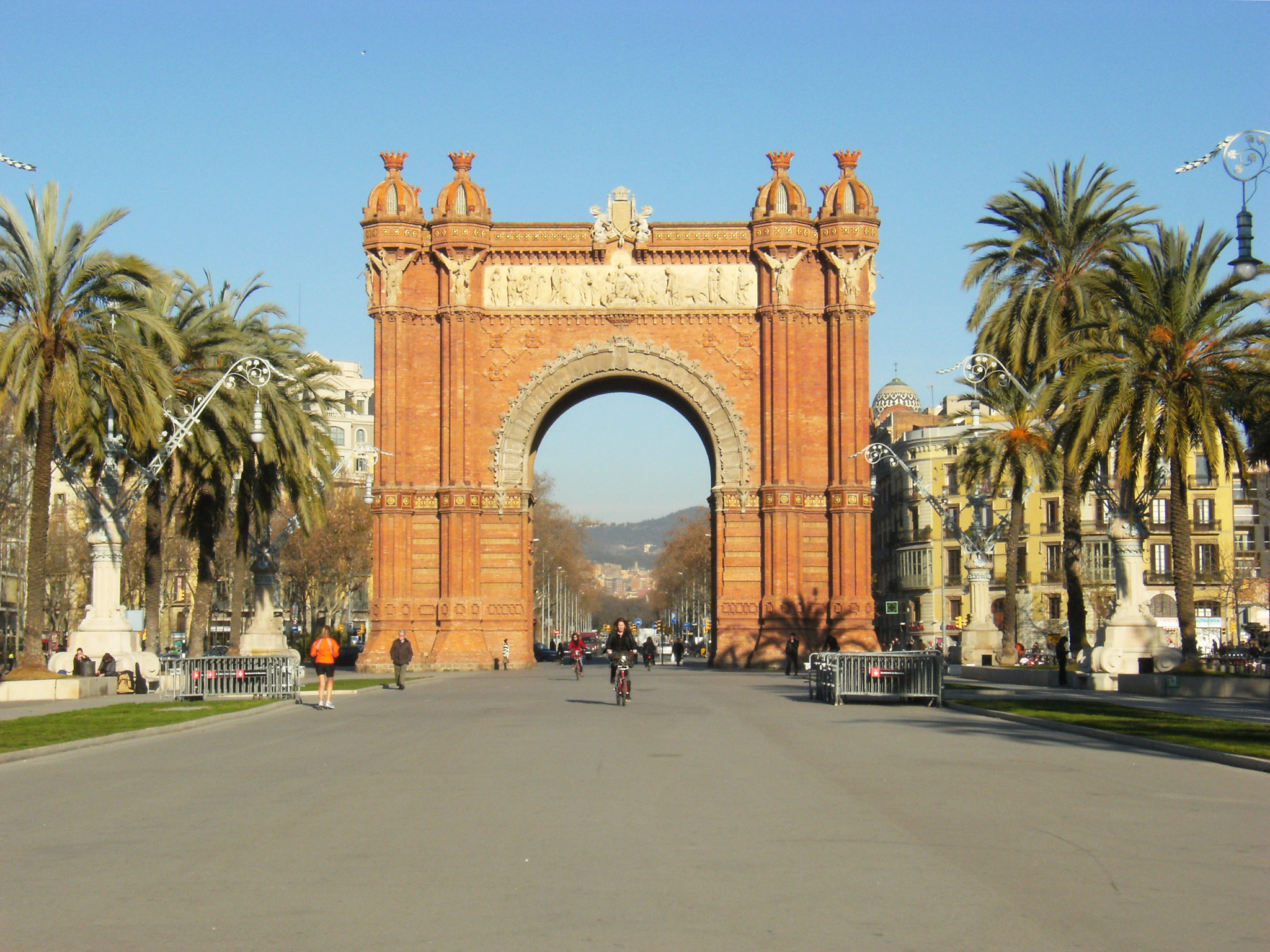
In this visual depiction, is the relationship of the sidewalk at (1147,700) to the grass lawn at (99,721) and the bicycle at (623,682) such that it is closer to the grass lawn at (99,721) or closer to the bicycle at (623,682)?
the bicycle at (623,682)

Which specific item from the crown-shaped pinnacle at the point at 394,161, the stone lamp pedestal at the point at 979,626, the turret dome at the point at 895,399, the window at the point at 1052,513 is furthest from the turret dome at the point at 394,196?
the turret dome at the point at 895,399

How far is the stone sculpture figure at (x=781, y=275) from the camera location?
49.7 m

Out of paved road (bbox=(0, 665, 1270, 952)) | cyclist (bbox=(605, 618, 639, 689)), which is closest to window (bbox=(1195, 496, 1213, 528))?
cyclist (bbox=(605, 618, 639, 689))

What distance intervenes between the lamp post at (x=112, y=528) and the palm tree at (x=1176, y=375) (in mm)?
18363

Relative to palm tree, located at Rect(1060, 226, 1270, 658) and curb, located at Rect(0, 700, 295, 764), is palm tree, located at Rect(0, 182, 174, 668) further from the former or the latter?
palm tree, located at Rect(1060, 226, 1270, 658)

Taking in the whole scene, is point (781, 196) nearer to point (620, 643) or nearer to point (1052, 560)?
point (620, 643)

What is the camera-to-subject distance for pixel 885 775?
14508 mm

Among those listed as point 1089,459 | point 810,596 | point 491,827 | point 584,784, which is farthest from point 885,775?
point 810,596

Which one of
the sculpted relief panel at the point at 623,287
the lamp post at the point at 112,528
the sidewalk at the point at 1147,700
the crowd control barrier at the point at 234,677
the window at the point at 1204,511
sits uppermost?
the sculpted relief panel at the point at 623,287

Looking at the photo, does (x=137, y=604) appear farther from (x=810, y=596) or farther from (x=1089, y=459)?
(x=1089, y=459)

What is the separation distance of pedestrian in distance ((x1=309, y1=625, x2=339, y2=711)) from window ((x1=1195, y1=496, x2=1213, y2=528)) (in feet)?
201

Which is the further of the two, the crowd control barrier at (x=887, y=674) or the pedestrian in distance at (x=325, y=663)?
the crowd control barrier at (x=887, y=674)

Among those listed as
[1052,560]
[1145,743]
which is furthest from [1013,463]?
[1052,560]

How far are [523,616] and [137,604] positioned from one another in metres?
37.8
